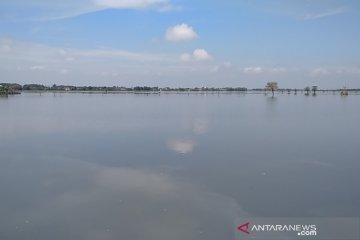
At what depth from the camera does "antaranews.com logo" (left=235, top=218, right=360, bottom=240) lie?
8617 millimetres

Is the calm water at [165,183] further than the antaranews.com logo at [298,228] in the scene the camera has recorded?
Yes

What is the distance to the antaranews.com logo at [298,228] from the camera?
8.62 m

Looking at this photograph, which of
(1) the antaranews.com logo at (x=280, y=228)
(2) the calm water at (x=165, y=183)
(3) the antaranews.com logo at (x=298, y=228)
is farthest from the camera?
(2) the calm water at (x=165, y=183)

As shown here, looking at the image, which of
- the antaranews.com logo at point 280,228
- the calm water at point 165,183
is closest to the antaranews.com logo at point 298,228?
the antaranews.com logo at point 280,228

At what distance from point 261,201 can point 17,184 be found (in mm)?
8632

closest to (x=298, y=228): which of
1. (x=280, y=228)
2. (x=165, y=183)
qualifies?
(x=280, y=228)

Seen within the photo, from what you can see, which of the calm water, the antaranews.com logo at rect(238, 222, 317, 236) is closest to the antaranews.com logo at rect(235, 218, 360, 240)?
the antaranews.com logo at rect(238, 222, 317, 236)

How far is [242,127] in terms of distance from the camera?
1164 inches

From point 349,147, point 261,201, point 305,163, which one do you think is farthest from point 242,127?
point 261,201

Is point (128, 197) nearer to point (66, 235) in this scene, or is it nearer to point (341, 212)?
point (66, 235)

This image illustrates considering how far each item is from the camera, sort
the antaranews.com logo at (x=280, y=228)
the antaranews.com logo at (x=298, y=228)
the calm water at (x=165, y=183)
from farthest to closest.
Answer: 1. the calm water at (x=165, y=183)
2. the antaranews.com logo at (x=280, y=228)
3. the antaranews.com logo at (x=298, y=228)

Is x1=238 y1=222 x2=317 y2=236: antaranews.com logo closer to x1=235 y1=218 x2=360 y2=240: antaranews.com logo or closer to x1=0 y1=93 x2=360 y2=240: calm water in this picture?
x1=235 y1=218 x2=360 y2=240: antaranews.com logo

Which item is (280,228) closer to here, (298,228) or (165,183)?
(298,228)

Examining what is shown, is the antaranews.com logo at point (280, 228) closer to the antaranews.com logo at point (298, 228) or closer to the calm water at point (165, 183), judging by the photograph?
the antaranews.com logo at point (298, 228)
